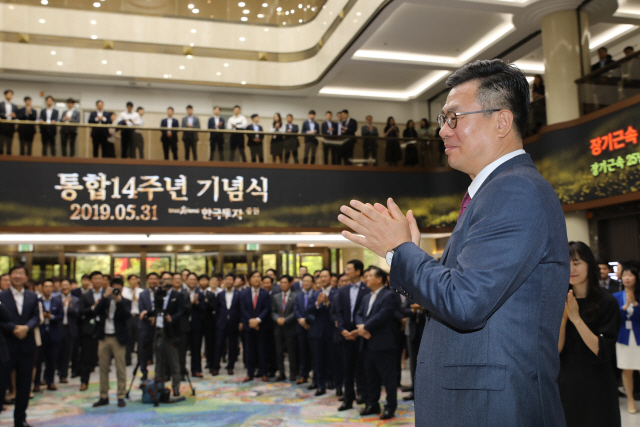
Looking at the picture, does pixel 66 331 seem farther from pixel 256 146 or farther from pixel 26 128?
pixel 256 146

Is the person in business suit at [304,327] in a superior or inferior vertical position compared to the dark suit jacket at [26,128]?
inferior

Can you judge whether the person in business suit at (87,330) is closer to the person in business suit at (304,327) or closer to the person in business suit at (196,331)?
the person in business suit at (196,331)

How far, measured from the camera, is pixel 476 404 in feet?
4.05

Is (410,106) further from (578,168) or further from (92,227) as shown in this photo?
(92,227)

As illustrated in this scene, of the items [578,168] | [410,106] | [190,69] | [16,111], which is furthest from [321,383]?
[410,106]

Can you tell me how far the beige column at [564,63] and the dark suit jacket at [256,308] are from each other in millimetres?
6202

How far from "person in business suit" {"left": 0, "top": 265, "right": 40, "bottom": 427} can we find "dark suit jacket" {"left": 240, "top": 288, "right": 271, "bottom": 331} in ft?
11.8

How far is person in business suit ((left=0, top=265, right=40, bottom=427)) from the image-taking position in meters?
5.26

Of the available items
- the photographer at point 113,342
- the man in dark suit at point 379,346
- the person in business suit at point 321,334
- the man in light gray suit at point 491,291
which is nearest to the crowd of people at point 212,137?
the person in business suit at point 321,334

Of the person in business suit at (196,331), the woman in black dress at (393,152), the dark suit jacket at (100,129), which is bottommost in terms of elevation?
the person in business suit at (196,331)

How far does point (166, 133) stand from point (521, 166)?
36.2ft

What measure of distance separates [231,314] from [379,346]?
13.2 ft

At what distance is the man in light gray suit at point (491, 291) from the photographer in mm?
1214

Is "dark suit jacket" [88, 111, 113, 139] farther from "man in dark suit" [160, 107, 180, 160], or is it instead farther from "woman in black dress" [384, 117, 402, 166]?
"woman in black dress" [384, 117, 402, 166]
